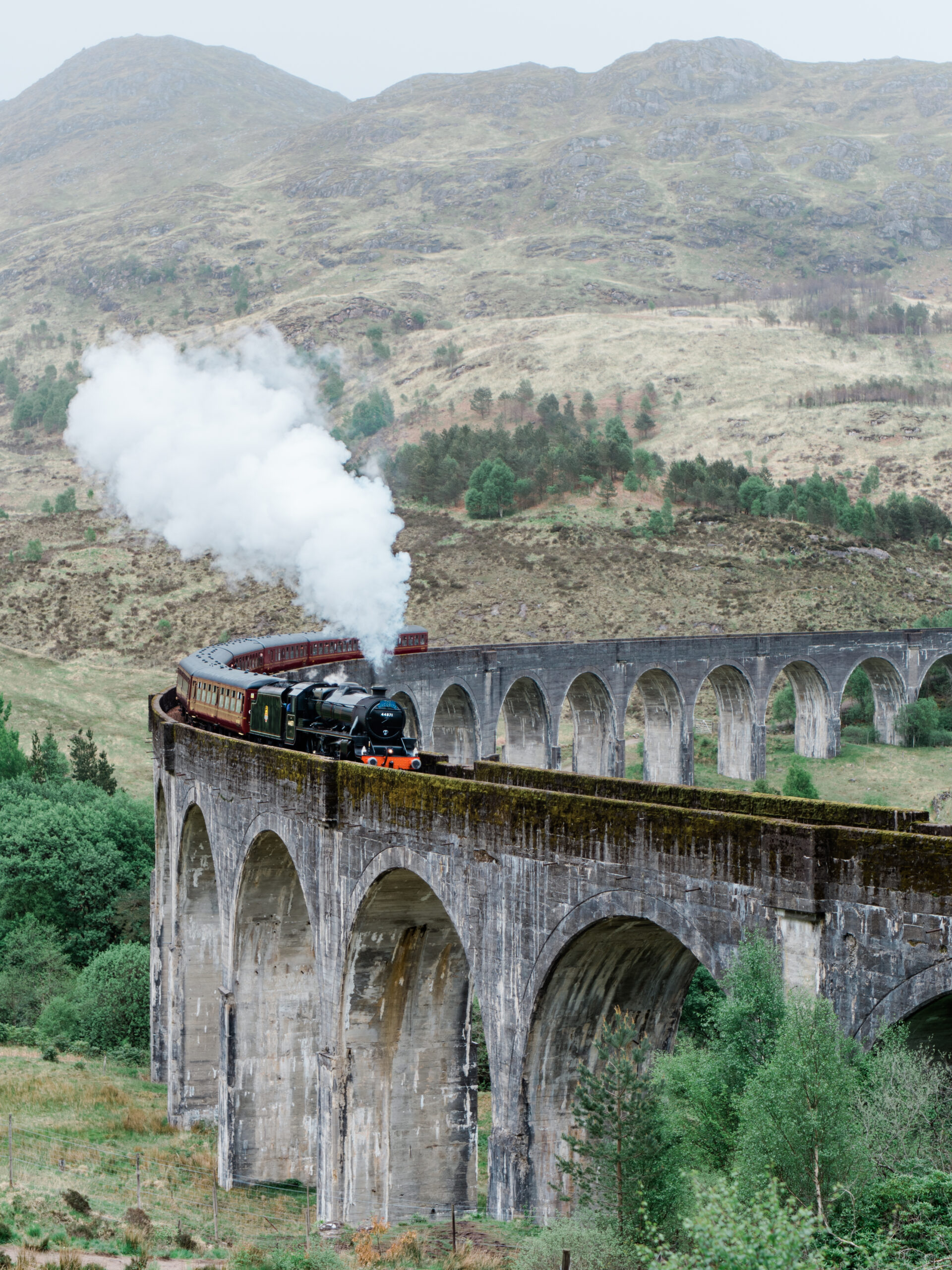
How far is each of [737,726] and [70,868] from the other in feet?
134

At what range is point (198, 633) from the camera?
8944cm

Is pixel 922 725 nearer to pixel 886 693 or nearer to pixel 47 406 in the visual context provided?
pixel 886 693

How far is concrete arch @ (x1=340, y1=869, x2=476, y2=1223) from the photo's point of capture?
2308 centimetres

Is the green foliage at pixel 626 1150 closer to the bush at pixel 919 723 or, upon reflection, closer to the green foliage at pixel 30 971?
the green foliage at pixel 30 971

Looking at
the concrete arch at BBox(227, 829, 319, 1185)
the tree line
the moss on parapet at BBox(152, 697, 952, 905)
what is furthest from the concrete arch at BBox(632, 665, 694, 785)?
the tree line

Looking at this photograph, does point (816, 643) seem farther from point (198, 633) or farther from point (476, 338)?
point (476, 338)

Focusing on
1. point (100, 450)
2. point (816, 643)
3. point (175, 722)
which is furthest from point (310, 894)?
Result: point (100, 450)

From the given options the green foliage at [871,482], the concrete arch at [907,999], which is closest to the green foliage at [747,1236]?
the concrete arch at [907,999]

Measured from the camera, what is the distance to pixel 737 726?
74812 mm

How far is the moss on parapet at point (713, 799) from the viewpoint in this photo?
1814 centimetres

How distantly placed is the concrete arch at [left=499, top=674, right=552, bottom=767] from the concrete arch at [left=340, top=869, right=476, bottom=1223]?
40081mm

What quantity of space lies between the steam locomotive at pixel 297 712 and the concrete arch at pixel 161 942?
328 centimetres

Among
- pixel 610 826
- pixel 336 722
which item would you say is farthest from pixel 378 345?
pixel 610 826

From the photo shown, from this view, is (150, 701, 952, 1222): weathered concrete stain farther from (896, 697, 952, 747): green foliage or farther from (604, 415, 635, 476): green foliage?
(604, 415, 635, 476): green foliage
